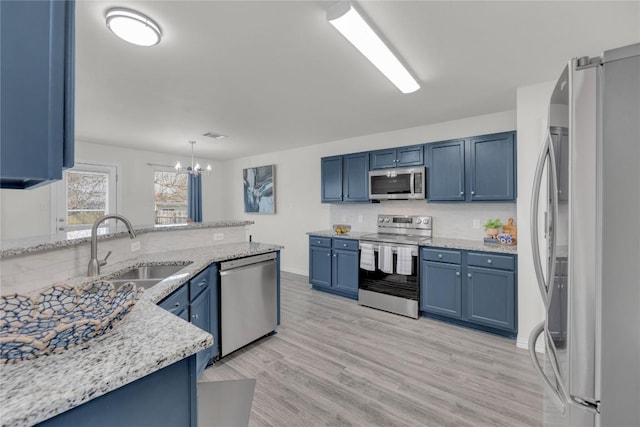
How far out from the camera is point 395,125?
13.2ft

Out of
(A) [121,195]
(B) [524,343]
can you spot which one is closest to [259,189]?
(A) [121,195]

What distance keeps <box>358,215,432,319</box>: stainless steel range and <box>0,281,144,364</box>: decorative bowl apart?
9.64 feet

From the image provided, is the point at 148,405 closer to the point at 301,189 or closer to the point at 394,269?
the point at 394,269

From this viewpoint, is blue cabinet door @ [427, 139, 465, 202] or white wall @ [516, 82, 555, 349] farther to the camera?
blue cabinet door @ [427, 139, 465, 202]

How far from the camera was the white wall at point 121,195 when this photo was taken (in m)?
4.11

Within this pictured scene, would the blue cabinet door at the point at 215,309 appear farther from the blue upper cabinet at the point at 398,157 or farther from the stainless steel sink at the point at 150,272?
the blue upper cabinet at the point at 398,157

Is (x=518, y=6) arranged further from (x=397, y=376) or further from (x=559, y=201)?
(x=397, y=376)

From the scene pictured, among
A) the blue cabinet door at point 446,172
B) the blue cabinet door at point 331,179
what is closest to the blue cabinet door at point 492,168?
the blue cabinet door at point 446,172

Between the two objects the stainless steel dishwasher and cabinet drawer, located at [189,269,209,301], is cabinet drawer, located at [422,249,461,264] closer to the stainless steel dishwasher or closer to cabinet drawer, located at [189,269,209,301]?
the stainless steel dishwasher

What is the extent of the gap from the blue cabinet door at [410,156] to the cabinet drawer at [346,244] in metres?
Result: 1.29

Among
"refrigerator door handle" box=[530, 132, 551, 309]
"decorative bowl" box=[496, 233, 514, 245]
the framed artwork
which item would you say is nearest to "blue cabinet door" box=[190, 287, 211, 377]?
"refrigerator door handle" box=[530, 132, 551, 309]

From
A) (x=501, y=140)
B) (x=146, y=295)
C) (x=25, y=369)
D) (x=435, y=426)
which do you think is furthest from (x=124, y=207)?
(x=501, y=140)

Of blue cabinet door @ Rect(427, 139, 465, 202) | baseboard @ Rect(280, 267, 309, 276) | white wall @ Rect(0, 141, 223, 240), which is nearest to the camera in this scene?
blue cabinet door @ Rect(427, 139, 465, 202)

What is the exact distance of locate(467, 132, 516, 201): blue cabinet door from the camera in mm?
3033
